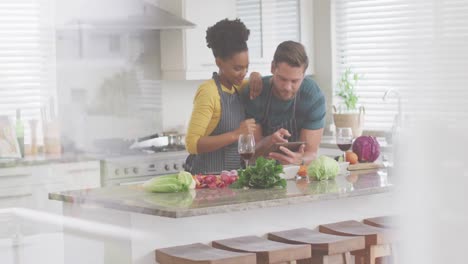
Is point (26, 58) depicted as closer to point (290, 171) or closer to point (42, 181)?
point (42, 181)

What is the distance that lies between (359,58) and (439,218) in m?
5.69

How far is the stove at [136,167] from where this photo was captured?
5301 millimetres

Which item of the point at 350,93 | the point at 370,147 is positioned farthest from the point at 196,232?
the point at 350,93

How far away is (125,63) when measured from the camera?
588cm

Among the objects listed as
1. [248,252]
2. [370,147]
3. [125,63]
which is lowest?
[248,252]

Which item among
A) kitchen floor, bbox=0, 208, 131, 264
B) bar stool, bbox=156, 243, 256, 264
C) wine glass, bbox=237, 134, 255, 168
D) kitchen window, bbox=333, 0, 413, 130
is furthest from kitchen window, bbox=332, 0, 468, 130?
kitchen window, bbox=333, 0, 413, 130

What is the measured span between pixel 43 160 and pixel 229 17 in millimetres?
1747

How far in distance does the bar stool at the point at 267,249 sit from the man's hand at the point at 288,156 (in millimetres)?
638

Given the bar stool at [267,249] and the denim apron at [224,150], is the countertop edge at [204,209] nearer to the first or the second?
the bar stool at [267,249]

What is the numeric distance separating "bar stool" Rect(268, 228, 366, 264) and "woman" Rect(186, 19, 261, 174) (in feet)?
2.22

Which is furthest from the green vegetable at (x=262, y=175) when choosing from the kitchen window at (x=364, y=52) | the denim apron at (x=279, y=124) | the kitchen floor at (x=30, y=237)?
the kitchen window at (x=364, y=52)

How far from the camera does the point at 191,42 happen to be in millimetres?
5738

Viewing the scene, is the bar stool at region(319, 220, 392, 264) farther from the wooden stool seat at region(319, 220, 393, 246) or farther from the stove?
the stove

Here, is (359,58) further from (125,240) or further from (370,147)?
(125,240)
